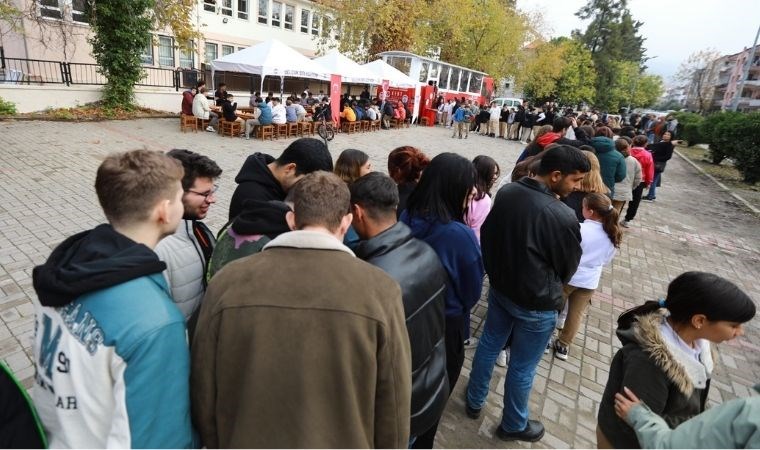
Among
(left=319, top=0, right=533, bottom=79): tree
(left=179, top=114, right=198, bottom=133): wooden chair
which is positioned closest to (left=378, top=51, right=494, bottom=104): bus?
(left=319, top=0, right=533, bottom=79): tree

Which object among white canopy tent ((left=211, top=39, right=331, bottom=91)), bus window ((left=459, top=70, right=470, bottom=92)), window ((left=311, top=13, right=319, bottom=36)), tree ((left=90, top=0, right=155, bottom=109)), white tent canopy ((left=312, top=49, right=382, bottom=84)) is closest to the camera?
tree ((left=90, top=0, right=155, bottom=109))

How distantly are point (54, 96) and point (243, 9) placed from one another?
53.7ft

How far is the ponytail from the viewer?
11.8 feet

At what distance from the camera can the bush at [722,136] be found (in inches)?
631

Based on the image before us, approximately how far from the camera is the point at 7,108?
11719 millimetres

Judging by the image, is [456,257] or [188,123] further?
[188,123]

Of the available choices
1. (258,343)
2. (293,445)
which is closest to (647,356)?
(293,445)

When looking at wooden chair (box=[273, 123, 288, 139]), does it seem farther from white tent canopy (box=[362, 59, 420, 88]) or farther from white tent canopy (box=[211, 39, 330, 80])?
white tent canopy (box=[362, 59, 420, 88])

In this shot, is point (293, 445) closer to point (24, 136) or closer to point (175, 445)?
point (175, 445)

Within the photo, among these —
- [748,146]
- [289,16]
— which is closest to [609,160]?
[748,146]

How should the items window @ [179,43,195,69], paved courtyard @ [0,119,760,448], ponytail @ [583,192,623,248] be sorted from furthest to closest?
window @ [179,43,195,69]
ponytail @ [583,192,623,248]
paved courtyard @ [0,119,760,448]

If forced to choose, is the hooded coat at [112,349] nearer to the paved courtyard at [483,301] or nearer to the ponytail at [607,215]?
the paved courtyard at [483,301]

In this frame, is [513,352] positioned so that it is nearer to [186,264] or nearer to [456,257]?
[456,257]

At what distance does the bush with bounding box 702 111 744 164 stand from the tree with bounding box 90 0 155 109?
71.0ft
